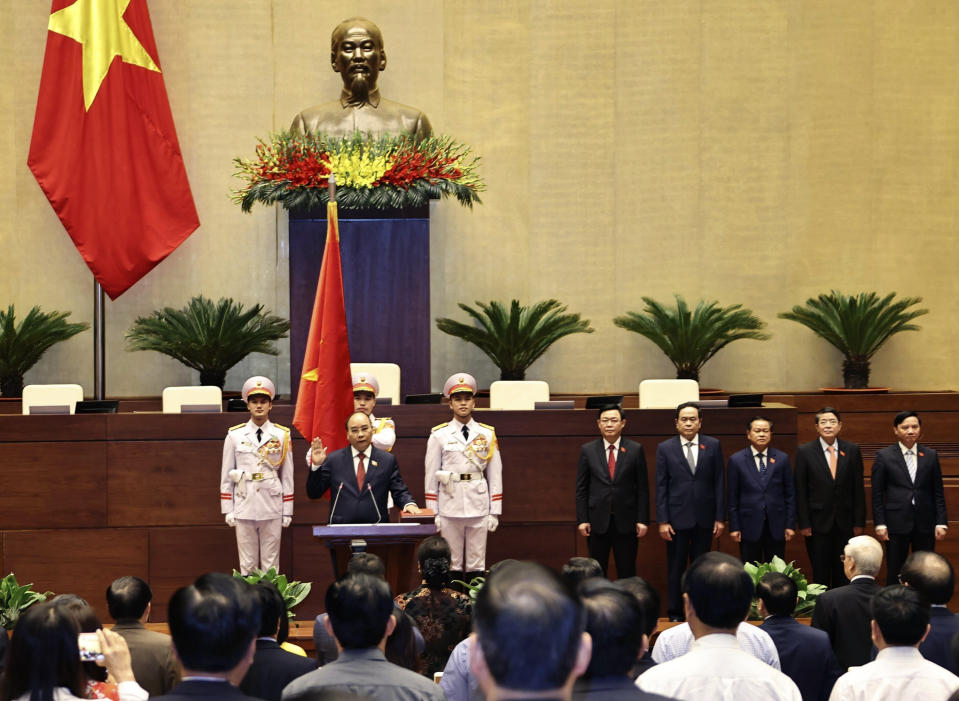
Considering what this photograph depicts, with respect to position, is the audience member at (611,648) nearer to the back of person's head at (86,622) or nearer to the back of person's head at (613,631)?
the back of person's head at (613,631)

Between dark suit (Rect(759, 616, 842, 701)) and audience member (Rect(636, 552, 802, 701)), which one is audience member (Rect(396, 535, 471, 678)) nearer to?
dark suit (Rect(759, 616, 842, 701))

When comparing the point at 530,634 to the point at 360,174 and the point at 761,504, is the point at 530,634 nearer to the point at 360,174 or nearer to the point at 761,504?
the point at 761,504

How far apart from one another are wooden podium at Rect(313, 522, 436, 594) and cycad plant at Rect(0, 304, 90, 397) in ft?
17.0

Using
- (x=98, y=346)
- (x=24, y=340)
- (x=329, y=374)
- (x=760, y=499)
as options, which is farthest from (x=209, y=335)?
(x=760, y=499)

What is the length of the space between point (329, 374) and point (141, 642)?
3481 mm

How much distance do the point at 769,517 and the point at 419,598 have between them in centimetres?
372

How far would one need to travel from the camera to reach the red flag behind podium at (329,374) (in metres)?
7.29

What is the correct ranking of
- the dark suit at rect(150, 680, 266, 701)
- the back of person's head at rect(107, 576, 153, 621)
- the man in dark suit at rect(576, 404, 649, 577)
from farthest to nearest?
the man in dark suit at rect(576, 404, 649, 577) → the back of person's head at rect(107, 576, 153, 621) → the dark suit at rect(150, 680, 266, 701)

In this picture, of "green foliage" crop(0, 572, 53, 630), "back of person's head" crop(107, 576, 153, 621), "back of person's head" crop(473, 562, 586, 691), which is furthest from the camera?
"green foliage" crop(0, 572, 53, 630)

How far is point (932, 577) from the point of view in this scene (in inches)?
173

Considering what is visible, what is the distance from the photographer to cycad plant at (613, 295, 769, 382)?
11.0 metres

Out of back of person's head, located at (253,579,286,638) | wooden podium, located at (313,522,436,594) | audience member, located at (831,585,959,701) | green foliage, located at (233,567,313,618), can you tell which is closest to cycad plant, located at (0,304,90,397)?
green foliage, located at (233,567,313,618)

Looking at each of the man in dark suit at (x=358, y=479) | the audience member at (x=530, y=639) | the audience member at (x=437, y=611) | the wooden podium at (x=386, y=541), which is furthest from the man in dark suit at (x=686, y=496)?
the audience member at (x=530, y=639)

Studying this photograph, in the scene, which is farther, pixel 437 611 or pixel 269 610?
pixel 437 611
